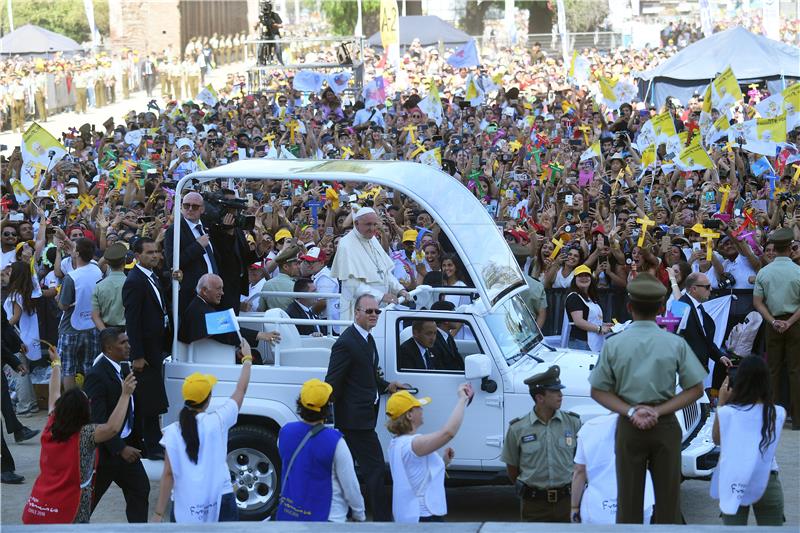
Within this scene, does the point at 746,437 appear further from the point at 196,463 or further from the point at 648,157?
the point at 648,157

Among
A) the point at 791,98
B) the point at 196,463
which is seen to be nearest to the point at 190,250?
the point at 196,463

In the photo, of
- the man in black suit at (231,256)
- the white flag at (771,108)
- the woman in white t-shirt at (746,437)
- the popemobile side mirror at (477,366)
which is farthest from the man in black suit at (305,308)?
the white flag at (771,108)

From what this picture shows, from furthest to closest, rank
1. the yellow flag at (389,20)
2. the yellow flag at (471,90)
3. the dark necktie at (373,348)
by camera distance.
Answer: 1. the yellow flag at (389,20)
2. the yellow flag at (471,90)
3. the dark necktie at (373,348)

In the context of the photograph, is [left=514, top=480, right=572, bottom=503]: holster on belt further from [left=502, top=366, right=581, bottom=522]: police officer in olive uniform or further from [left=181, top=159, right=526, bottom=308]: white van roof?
[left=181, top=159, right=526, bottom=308]: white van roof

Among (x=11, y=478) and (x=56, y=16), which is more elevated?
(x=56, y=16)

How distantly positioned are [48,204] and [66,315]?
4.59m

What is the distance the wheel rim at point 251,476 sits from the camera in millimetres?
8789

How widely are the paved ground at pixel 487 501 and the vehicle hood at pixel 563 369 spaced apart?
1042 mm

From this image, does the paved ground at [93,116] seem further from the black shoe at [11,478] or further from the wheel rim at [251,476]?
the wheel rim at [251,476]

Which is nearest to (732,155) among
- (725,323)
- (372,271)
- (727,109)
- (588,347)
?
(727,109)

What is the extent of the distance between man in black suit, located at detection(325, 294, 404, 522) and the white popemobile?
35cm

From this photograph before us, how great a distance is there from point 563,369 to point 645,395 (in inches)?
103

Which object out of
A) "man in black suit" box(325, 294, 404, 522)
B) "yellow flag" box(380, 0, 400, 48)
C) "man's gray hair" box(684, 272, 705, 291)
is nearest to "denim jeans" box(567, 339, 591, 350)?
"man's gray hair" box(684, 272, 705, 291)

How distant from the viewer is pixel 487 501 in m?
9.46
